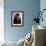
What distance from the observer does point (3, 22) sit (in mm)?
5934

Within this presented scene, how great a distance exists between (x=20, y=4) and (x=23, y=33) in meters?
1.25

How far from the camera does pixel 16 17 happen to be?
5961 millimetres

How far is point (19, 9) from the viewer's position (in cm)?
595

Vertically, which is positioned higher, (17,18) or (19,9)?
(19,9)

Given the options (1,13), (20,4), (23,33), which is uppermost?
(20,4)

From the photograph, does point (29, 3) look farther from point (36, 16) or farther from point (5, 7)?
point (5, 7)

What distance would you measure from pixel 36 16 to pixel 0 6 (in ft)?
5.28

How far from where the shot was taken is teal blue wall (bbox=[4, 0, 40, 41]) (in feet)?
19.5

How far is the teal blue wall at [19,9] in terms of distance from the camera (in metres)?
5.94

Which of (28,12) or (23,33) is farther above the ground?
(28,12)

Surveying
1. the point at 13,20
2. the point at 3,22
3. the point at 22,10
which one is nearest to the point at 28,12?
the point at 22,10

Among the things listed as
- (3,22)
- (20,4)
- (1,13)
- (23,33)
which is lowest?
(23,33)

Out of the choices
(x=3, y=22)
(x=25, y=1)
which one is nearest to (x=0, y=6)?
(x=3, y=22)

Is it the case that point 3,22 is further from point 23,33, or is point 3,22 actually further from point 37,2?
point 37,2
